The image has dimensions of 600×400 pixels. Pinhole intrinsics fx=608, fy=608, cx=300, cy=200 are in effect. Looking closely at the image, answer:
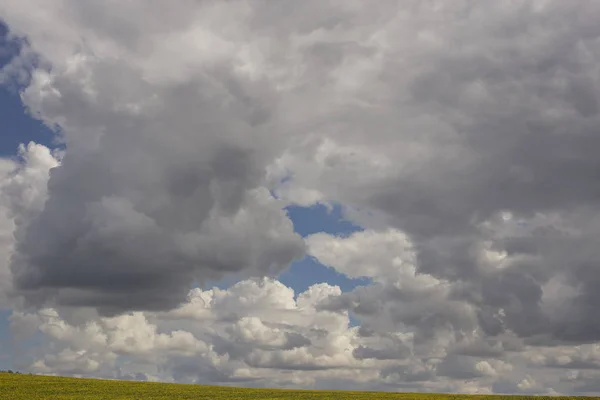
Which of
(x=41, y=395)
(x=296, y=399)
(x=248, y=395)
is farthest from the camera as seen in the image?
(x=248, y=395)

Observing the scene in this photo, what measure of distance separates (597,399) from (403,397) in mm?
34718

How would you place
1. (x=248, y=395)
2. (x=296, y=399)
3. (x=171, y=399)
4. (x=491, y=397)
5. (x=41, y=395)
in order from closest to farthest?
(x=41, y=395) < (x=171, y=399) < (x=296, y=399) < (x=248, y=395) < (x=491, y=397)

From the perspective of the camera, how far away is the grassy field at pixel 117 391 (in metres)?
90.6

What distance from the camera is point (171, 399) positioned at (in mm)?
94375

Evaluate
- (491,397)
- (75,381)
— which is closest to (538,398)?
(491,397)

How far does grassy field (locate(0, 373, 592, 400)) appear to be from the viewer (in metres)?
90.6

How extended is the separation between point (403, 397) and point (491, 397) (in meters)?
20.3

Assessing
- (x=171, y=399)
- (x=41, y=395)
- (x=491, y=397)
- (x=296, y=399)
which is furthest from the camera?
(x=491, y=397)

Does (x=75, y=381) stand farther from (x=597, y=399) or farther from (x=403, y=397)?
(x=597, y=399)

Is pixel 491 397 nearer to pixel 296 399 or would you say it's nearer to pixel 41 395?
pixel 296 399

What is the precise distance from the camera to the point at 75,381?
360 feet

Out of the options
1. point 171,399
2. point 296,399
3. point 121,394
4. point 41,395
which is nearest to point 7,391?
point 41,395

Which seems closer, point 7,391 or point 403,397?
point 7,391

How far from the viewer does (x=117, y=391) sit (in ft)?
327
